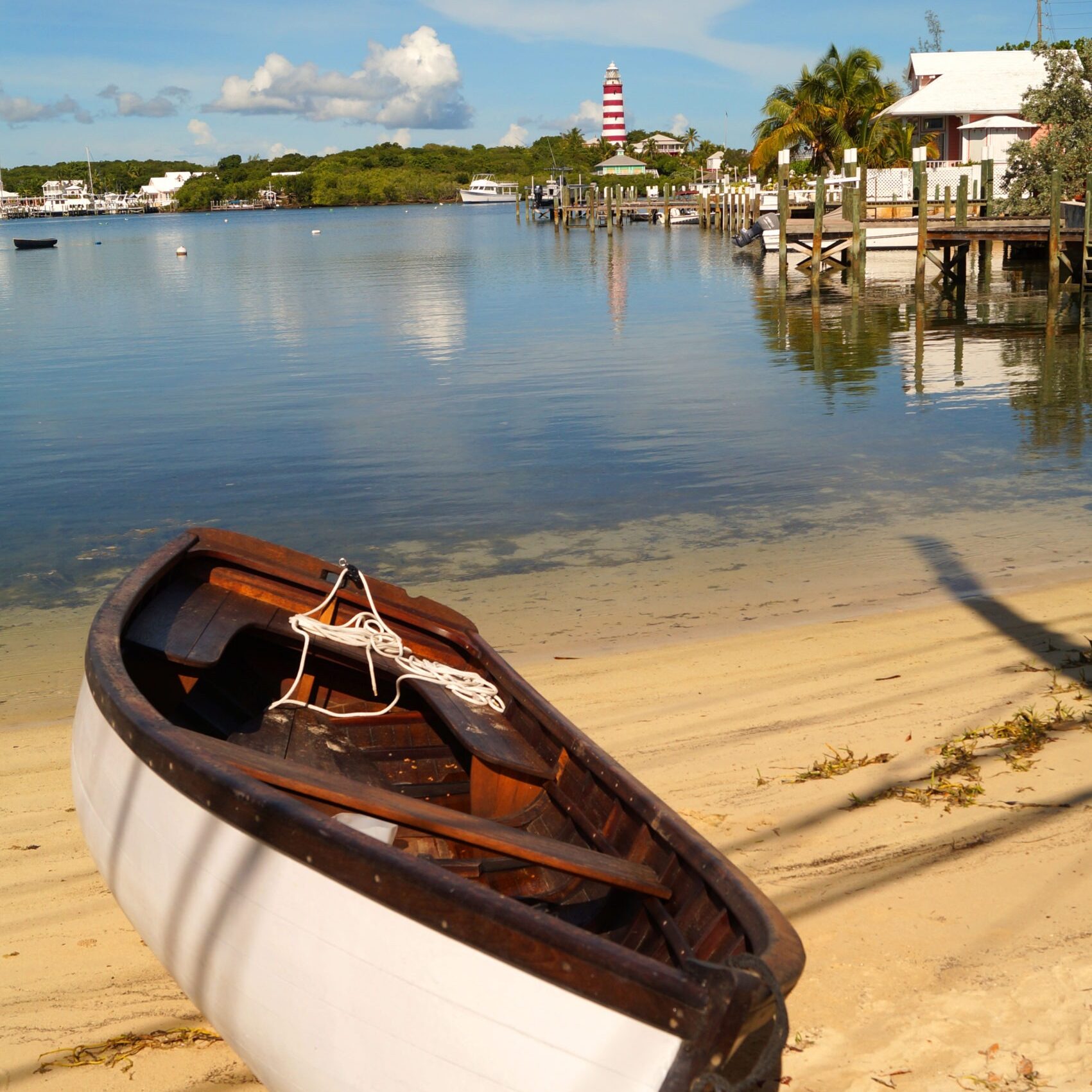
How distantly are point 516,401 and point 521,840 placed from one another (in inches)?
606

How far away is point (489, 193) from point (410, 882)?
17263cm

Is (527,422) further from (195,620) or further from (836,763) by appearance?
(195,620)

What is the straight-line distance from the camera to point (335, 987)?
2.86m

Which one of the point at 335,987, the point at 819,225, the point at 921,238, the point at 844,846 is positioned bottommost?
the point at 844,846

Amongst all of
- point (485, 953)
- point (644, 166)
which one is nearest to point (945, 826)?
point (485, 953)

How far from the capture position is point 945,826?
4.77m

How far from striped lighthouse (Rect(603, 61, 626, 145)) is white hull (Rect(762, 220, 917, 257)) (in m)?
94.3

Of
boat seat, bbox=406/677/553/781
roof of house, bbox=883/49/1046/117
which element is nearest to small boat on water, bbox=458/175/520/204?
roof of house, bbox=883/49/1046/117

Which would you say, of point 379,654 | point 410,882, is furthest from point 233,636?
point 410,882

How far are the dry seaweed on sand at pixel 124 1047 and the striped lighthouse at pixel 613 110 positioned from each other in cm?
13630

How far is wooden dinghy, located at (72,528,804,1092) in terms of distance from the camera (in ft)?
8.20

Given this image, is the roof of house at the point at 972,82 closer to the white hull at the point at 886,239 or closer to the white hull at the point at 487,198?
the white hull at the point at 886,239

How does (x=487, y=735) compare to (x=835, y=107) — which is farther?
(x=835, y=107)

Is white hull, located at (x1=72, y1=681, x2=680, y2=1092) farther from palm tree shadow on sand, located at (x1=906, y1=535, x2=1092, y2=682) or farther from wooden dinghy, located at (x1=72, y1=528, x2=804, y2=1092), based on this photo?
palm tree shadow on sand, located at (x1=906, y1=535, x2=1092, y2=682)
